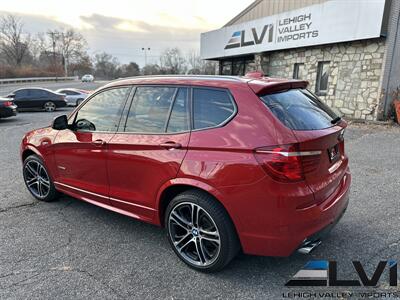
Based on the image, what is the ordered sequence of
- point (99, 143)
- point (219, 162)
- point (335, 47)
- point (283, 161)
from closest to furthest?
1. point (283, 161)
2. point (219, 162)
3. point (99, 143)
4. point (335, 47)

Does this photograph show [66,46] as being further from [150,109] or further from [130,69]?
[150,109]

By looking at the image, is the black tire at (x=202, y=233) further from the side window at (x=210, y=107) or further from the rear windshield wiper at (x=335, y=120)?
the rear windshield wiper at (x=335, y=120)

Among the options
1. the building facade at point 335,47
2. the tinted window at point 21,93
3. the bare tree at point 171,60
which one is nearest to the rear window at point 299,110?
the building facade at point 335,47

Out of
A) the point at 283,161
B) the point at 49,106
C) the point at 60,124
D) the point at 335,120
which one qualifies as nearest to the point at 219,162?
the point at 283,161

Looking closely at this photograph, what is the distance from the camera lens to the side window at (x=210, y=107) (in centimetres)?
270

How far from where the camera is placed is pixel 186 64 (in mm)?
65625

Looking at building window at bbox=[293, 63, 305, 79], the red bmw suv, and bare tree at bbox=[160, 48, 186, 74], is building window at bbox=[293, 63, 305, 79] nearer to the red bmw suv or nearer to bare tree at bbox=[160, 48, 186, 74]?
the red bmw suv

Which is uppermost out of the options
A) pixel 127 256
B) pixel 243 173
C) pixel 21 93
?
pixel 243 173

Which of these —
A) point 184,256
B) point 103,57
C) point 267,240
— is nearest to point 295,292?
point 267,240

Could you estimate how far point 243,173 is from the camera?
246cm

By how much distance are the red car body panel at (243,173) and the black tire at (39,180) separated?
61.1 inches

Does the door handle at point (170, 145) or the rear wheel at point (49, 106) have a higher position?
the door handle at point (170, 145)

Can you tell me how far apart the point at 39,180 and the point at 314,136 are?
3955mm

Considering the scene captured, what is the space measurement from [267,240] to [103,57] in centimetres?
8866
